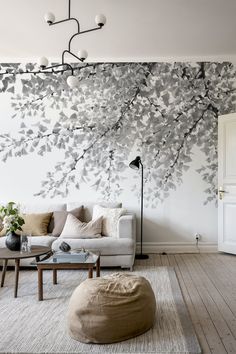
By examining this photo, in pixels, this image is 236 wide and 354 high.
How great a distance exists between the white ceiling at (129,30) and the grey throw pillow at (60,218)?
7.59ft

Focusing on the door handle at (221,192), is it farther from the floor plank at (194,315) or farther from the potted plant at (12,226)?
the potted plant at (12,226)

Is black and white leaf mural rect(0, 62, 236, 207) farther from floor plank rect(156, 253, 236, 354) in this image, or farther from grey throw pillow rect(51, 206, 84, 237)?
floor plank rect(156, 253, 236, 354)

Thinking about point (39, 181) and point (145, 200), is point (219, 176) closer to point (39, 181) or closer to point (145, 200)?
point (145, 200)

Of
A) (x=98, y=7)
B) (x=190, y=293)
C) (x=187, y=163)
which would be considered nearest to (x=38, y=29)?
(x=98, y=7)

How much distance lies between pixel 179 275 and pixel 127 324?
1.87m

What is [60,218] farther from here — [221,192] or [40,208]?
[221,192]

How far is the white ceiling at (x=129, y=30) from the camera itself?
410 centimetres

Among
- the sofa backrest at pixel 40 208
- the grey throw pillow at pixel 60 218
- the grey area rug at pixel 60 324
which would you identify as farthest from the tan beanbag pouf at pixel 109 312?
the sofa backrest at pixel 40 208

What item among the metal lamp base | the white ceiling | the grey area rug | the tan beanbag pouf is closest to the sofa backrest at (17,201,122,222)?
the metal lamp base

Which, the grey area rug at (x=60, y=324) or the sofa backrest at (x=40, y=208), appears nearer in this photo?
the grey area rug at (x=60, y=324)

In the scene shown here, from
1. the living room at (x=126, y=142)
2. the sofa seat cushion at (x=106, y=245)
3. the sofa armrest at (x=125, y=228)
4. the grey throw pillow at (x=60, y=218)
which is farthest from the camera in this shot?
the grey throw pillow at (x=60, y=218)

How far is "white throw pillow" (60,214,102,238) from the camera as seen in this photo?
476cm

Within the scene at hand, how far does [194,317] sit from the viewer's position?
3.03 m

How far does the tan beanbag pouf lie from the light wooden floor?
447 mm
